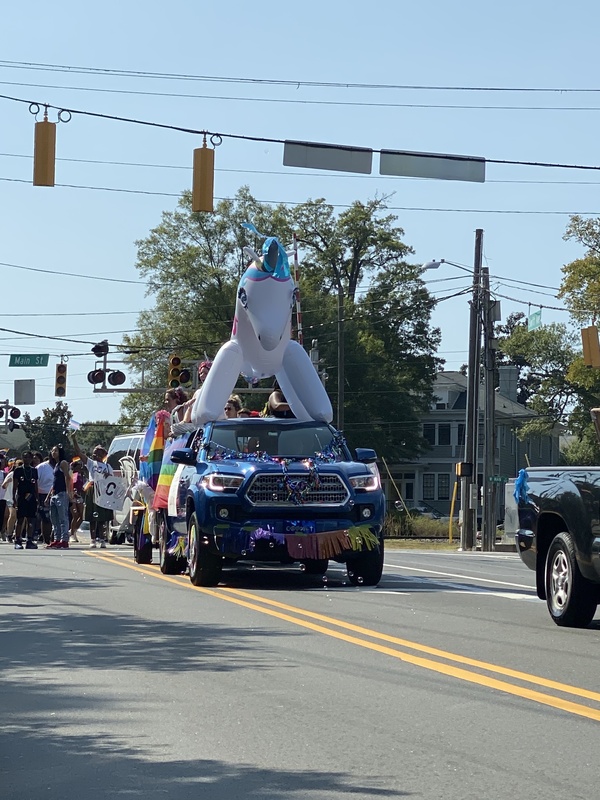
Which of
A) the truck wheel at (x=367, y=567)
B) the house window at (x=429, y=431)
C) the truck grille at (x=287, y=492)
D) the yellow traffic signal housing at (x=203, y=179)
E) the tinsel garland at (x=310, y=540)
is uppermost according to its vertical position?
the yellow traffic signal housing at (x=203, y=179)

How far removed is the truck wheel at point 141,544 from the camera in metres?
20.8

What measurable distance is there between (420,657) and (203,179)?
Answer: 41.1 feet

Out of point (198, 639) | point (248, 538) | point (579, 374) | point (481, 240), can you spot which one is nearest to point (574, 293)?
point (579, 374)

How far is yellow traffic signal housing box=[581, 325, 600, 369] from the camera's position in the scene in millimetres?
30891

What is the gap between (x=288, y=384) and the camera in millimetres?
18969

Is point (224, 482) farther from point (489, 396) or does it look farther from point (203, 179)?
point (489, 396)

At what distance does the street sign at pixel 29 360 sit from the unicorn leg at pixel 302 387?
119 feet

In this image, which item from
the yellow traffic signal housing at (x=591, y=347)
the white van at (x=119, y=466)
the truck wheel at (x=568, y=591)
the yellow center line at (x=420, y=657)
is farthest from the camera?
the yellow traffic signal housing at (x=591, y=347)

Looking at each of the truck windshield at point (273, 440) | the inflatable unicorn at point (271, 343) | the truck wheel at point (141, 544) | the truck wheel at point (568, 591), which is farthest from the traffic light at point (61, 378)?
the truck wheel at point (568, 591)

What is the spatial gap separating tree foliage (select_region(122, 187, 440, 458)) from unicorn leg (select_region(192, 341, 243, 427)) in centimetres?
5121

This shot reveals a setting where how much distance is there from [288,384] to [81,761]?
1264 cm

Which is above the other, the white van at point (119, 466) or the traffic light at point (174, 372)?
the traffic light at point (174, 372)

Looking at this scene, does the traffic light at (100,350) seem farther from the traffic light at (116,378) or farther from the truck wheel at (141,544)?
the truck wheel at (141,544)

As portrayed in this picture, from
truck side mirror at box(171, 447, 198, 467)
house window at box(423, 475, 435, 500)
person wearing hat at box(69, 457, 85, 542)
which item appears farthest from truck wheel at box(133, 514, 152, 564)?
house window at box(423, 475, 435, 500)
